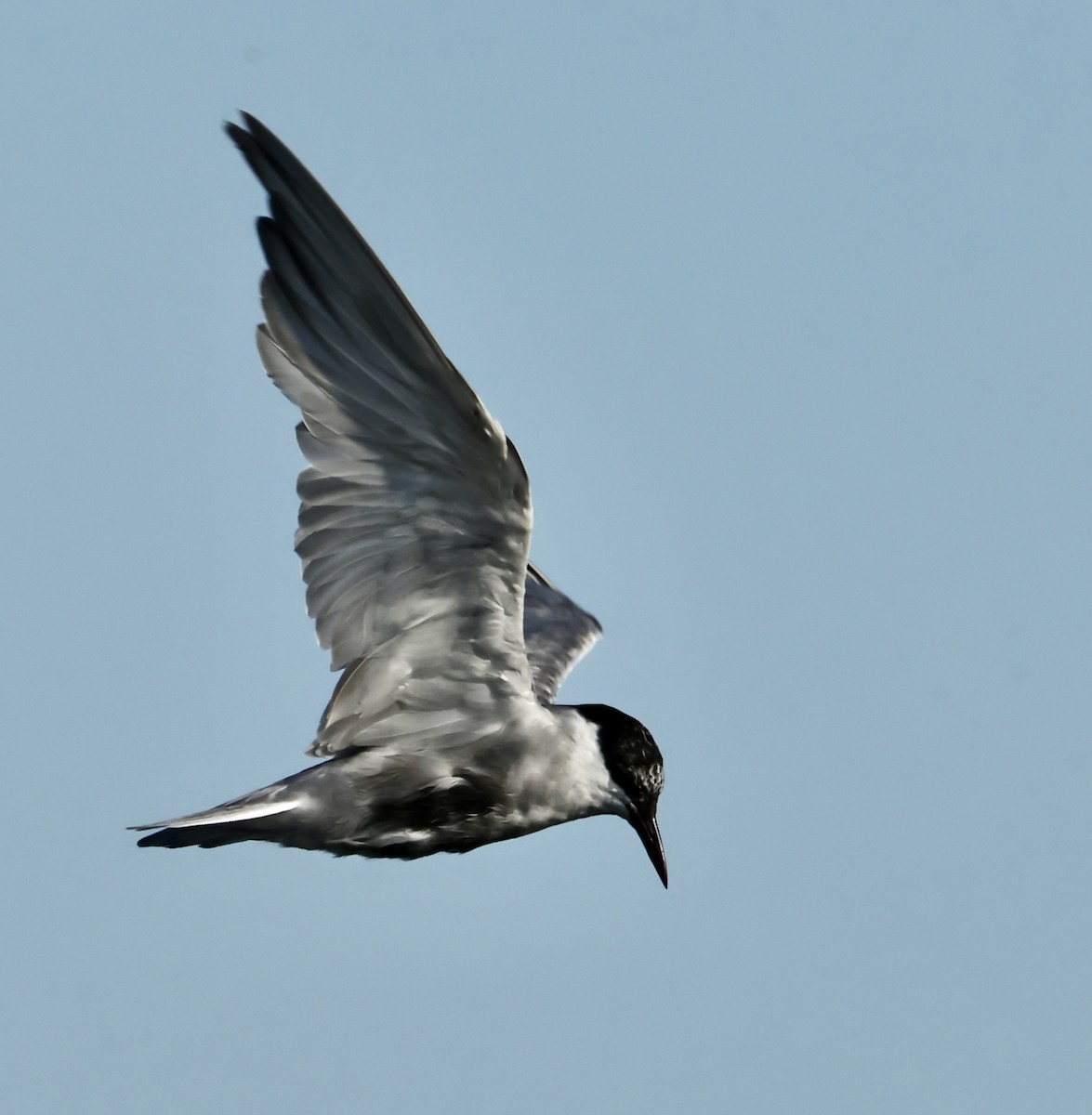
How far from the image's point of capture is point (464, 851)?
920 centimetres

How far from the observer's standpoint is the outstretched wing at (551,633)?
10680 mm

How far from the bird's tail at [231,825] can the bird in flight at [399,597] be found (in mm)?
12

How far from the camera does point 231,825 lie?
27.8ft

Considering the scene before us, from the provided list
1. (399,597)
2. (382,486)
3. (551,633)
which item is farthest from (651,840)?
(382,486)

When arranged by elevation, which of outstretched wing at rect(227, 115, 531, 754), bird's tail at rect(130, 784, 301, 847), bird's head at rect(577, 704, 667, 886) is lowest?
bird's tail at rect(130, 784, 301, 847)

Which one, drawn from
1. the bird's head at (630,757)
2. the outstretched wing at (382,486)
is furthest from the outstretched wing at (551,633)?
the outstretched wing at (382,486)

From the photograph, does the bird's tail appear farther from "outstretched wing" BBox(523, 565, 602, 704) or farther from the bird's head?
"outstretched wing" BBox(523, 565, 602, 704)

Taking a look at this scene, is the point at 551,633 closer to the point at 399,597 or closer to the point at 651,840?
the point at 651,840

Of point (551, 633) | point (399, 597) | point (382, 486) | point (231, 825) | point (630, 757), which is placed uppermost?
point (551, 633)

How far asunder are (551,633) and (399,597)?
2.68m

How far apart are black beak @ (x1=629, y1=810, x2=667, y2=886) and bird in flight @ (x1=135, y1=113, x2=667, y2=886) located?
0.02m

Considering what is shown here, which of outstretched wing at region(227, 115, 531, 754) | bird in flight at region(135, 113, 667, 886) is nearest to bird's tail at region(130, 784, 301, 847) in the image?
bird in flight at region(135, 113, 667, 886)

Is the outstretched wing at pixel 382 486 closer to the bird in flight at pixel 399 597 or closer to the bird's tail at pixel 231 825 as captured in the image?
the bird in flight at pixel 399 597

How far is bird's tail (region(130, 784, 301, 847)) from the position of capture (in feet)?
27.1
